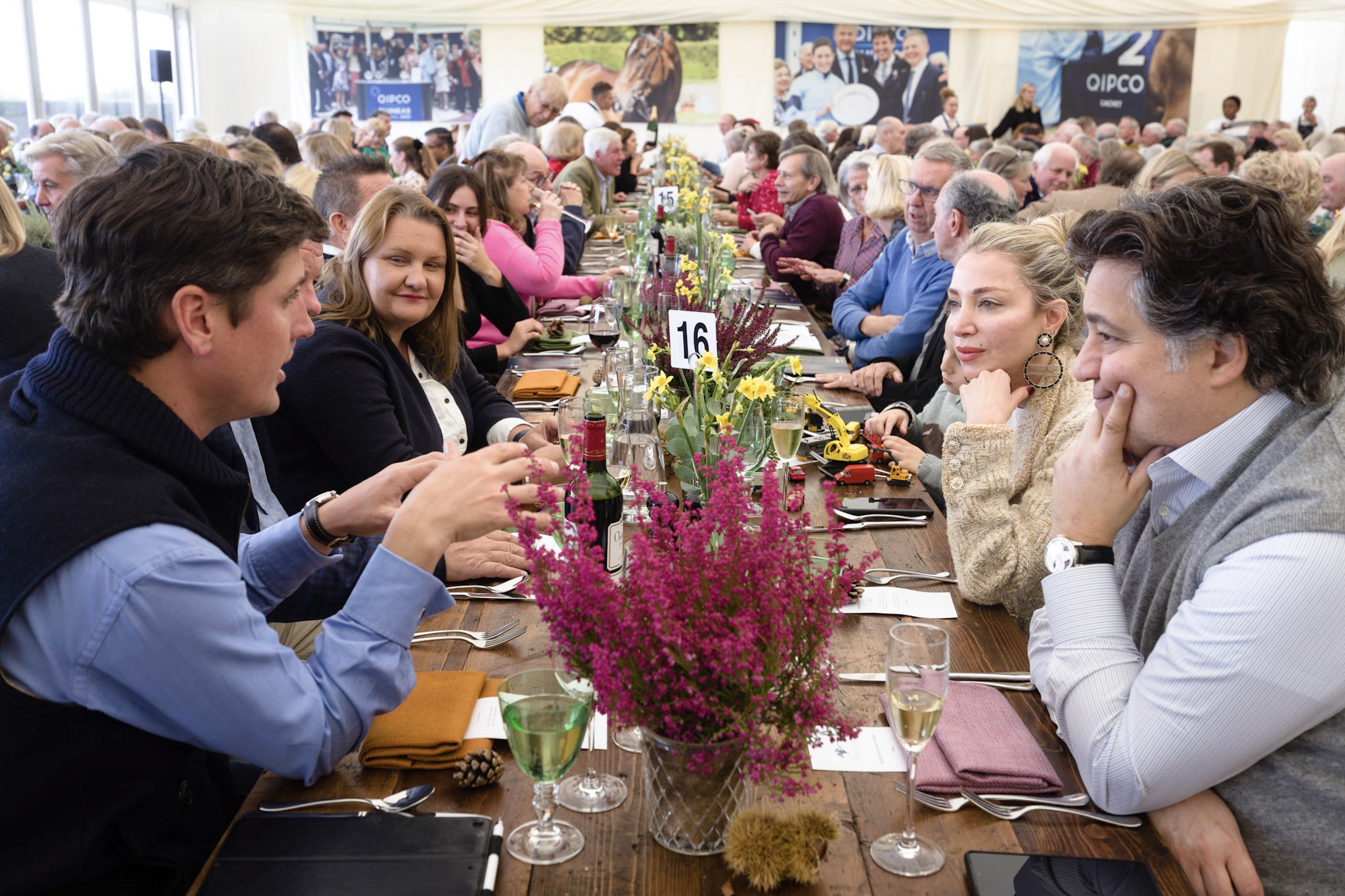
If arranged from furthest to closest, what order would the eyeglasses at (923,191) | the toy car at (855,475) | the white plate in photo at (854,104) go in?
the white plate in photo at (854,104), the eyeglasses at (923,191), the toy car at (855,475)

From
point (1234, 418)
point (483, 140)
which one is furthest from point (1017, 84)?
point (1234, 418)

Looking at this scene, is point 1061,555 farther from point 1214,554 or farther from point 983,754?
point 983,754

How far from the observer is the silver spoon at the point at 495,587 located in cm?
185

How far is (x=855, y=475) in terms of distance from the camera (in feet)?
8.12

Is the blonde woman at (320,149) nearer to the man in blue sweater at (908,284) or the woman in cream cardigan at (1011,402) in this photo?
the man in blue sweater at (908,284)

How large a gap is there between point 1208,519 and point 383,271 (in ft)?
6.10

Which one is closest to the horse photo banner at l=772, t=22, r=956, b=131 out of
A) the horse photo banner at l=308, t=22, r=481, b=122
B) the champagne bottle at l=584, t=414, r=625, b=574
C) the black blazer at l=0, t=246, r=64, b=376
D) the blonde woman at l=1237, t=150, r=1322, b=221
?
the horse photo banner at l=308, t=22, r=481, b=122

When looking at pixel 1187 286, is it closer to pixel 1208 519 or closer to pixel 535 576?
pixel 1208 519

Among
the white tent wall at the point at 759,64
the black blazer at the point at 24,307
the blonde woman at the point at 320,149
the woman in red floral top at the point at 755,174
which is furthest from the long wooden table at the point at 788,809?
the white tent wall at the point at 759,64

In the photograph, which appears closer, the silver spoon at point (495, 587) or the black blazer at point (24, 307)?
the silver spoon at point (495, 587)

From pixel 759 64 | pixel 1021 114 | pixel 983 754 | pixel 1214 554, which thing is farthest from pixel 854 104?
pixel 983 754

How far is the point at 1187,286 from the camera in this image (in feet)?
4.51

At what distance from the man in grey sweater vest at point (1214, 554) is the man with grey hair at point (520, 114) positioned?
292 inches

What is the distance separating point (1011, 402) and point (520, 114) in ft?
23.0
